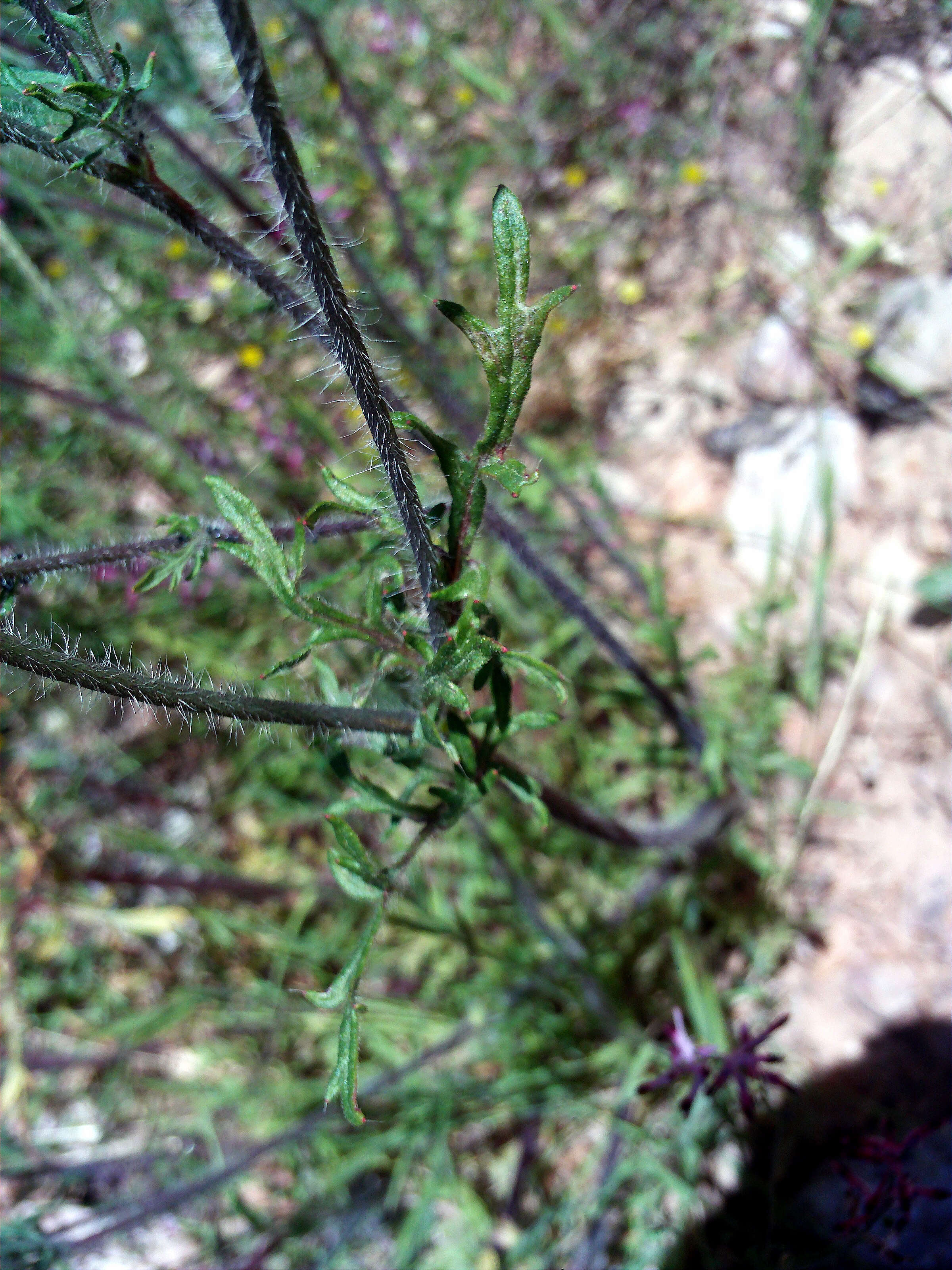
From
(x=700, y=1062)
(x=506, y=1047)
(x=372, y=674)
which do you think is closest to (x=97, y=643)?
(x=506, y=1047)

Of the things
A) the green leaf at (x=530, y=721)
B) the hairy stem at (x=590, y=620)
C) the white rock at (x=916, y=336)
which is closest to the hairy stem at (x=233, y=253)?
the hairy stem at (x=590, y=620)

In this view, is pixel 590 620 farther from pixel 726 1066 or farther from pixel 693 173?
pixel 693 173

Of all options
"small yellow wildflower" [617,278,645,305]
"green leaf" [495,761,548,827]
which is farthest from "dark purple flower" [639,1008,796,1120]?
"small yellow wildflower" [617,278,645,305]

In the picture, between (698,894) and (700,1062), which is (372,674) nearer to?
(700,1062)

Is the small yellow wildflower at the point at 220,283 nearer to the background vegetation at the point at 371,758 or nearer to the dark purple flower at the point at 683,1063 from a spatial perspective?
the background vegetation at the point at 371,758

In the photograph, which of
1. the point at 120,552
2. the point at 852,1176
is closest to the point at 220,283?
the point at 120,552

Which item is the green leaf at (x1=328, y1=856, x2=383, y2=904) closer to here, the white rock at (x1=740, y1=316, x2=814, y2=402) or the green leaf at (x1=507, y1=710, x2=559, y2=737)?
the green leaf at (x1=507, y1=710, x2=559, y2=737)
